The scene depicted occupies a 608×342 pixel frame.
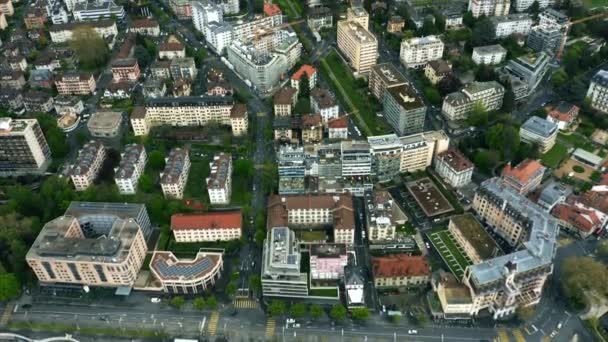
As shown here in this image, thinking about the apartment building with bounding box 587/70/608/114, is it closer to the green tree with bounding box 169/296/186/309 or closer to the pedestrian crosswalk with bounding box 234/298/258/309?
the pedestrian crosswalk with bounding box 234/298/258/309

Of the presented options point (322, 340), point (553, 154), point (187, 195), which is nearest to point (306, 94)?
point (187, 195)

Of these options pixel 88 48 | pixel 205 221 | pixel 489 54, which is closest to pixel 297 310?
pixel 205 221

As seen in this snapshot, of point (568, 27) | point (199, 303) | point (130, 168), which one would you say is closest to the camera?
point (199, 303)

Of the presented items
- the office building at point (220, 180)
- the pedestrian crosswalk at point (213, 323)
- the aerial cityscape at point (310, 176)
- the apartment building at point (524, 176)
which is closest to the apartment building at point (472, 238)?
the aerial cityscape at point (310, 176)

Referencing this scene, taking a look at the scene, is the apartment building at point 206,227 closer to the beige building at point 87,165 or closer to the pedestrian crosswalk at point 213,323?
the pedestrian crosswalk at point 213,323

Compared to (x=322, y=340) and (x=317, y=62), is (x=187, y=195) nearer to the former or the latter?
(x=322, y=340)

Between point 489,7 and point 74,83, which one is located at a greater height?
point 489,7

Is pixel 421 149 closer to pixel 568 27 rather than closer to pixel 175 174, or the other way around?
pixel 175 174
